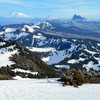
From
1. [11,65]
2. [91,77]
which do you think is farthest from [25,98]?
[11,65]

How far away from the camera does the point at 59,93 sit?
94.6 ft

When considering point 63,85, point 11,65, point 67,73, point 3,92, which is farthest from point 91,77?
point 11,65

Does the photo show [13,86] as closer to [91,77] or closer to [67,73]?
[67,73]

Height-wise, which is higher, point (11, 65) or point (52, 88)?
point (52, 88)

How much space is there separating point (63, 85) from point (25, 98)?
6.58 m

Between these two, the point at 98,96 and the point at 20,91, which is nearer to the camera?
the point at 98,96

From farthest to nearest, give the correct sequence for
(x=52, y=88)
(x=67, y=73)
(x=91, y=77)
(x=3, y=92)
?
(x=91, y=77), (x=67, y=73), (x=52, y=88), (x=3, y=92)

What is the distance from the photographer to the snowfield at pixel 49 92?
88.2 ft

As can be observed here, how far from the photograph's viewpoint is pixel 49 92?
2912 cm

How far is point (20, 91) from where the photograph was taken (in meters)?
29.5

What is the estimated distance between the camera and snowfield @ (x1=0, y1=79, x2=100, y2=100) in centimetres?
2689

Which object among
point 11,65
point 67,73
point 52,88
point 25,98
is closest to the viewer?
point 25,98

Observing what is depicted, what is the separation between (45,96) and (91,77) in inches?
468

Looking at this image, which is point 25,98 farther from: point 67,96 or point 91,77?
point 91,77
